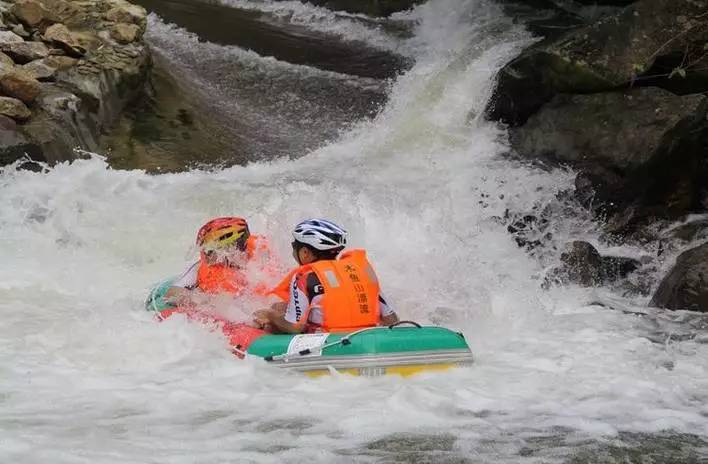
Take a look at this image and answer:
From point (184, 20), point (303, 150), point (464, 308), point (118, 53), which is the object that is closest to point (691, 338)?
point (464, 308)

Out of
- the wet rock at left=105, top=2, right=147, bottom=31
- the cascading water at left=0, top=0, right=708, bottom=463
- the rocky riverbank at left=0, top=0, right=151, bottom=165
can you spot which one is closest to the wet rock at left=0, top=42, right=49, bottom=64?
the rocky riverbank at left=0, top=0, right=151, bottom=165

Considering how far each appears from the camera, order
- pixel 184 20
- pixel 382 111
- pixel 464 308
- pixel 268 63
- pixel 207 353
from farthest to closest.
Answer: pixel 184 20, pixel 268 63, pixel 382 111, pixel 464 308, pixel 207 353

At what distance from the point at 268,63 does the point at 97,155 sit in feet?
15.9

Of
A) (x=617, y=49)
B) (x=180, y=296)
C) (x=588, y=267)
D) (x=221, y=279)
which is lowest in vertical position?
(x=588, y=267)

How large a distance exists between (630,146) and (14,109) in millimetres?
6542

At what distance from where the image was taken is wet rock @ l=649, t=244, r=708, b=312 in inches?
248

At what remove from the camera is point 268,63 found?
13398mm

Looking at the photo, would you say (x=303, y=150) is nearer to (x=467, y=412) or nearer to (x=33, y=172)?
(x=33, y=172)

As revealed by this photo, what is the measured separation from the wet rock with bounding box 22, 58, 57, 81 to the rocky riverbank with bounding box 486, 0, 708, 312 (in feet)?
18.0

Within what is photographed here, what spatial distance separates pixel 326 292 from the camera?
5.27m

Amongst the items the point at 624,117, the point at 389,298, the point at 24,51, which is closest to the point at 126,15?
the point at 24,51

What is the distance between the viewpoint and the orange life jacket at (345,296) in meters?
5.28

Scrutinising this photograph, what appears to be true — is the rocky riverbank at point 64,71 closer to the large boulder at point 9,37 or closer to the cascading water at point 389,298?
the large boulder at point 9,37

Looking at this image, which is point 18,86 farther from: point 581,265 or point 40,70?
point 581,265
